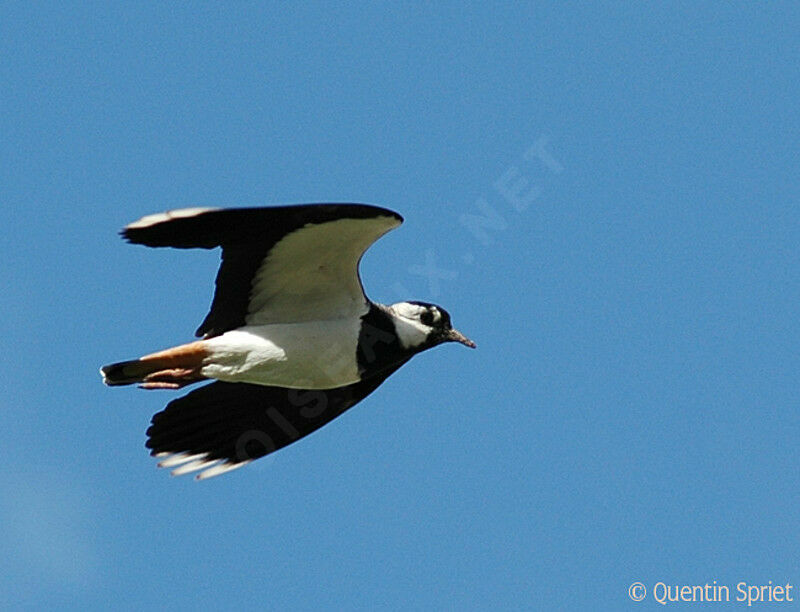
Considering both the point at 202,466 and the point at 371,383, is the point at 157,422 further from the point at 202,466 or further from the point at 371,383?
the point at 371,383

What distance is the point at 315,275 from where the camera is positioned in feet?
36.6

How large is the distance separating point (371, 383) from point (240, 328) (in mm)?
1390

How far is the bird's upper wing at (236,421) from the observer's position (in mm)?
11922

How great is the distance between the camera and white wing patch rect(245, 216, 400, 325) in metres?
10.5

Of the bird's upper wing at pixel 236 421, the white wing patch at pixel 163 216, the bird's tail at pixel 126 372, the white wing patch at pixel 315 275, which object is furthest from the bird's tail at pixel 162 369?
the white wing patch at pixel 163 216

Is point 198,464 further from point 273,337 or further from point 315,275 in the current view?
point 315,275

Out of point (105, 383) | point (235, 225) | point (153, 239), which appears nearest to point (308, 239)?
point (235, 225)

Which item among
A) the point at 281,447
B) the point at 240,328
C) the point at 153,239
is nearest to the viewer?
the point at 153,239

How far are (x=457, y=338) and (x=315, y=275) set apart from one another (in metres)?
1.83

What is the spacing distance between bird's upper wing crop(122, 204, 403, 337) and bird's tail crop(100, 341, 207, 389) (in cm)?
26

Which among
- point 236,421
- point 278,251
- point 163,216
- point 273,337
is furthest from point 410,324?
point 163,216

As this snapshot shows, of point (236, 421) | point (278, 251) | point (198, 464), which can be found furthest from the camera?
point (236, 421)

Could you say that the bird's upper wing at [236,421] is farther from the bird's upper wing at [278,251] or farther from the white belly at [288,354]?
the bird's upper wing at [278,251]

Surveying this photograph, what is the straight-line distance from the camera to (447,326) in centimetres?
1230
